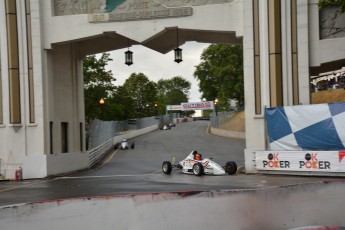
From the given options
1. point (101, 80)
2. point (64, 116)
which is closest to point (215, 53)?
point (101, 80)

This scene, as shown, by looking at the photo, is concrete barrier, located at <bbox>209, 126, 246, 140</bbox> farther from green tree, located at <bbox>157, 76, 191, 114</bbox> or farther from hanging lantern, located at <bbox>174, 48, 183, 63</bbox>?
green tree, located at <bbox>157, 76, 191, 114</bbox>

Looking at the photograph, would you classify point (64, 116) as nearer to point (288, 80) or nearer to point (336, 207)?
point (288, 80)

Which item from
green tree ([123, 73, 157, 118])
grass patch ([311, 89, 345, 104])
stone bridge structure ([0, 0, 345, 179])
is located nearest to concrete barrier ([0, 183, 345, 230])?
stone bridge structure ([0, 0, 345, 179])

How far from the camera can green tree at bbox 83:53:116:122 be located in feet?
170

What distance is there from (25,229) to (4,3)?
15959 millimetres

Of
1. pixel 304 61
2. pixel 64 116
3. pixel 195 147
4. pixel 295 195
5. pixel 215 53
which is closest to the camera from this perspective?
pixel 295 195

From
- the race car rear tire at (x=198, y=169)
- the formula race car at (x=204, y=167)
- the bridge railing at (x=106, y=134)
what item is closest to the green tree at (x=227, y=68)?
the bridge railing at (x=106, y=134)

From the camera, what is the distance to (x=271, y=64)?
63.0 ft

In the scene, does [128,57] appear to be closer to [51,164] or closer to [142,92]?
[51,164]

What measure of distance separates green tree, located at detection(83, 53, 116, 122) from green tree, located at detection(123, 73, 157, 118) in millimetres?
59413

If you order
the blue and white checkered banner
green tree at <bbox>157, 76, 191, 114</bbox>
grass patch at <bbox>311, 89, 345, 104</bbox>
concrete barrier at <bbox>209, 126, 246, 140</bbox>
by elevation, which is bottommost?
concrete barrier at <bbox>209, 126, 246, 140</bbox>

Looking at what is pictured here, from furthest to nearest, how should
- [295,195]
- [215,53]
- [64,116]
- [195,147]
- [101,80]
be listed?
[215,53] → [101,80] → [195,147] → [64,116] → [295,195]

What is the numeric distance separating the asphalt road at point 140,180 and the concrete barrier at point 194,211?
3.73 m

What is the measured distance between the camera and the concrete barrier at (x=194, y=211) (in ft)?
25.4
